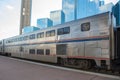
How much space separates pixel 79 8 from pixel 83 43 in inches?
1124

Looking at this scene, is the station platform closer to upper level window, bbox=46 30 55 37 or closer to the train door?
the train door

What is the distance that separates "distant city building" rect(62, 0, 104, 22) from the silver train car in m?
23.0

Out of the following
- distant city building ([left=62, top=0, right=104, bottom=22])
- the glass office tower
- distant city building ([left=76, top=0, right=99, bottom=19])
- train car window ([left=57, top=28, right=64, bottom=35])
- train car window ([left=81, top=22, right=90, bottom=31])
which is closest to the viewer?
train car window ([left=81, top=22, right=90, bottom=31])

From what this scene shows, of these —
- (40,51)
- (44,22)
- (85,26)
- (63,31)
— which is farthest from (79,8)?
(85,26)

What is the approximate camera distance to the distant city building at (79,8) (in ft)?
108

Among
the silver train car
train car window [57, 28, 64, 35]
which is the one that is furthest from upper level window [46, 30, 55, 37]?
train car window [57, 28, 64, 35]

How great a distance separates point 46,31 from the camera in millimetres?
12438

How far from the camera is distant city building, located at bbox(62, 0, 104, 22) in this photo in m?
33.0

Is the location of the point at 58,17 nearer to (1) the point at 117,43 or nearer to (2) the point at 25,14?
(1) the point at 117,43

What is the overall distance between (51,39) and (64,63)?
2562 mm

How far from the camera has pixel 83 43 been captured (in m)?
8.77

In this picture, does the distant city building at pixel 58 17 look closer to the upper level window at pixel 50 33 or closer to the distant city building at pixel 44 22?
the distant city building at pixel 44 22

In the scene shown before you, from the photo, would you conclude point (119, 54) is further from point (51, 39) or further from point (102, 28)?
point (51, 39)

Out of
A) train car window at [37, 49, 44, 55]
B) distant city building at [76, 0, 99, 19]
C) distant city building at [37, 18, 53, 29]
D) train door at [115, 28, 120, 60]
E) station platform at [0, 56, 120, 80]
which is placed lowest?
station platform at [0, 56, 120, 80]
